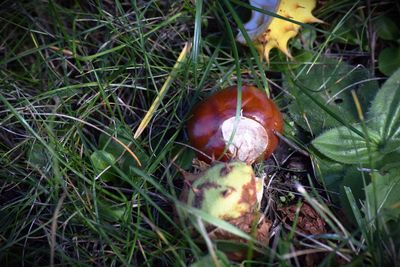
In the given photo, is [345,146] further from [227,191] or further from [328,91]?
[227,191]

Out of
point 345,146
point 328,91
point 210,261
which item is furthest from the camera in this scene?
point 328,91

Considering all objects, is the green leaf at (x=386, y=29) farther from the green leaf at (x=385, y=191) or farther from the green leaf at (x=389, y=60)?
the green leaf at (x=385, y=191)


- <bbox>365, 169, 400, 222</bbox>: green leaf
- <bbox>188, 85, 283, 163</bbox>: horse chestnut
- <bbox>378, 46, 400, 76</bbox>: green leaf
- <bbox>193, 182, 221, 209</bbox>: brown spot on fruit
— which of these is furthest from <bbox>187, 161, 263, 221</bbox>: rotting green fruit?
<bbox>378, 46, 400, 76</bbox>: green leaf

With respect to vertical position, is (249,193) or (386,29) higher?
(386,29)

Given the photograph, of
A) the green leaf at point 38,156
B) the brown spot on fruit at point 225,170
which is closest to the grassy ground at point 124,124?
the green leaf at point 38,156

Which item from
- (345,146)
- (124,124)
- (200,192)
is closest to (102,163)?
(124,124)

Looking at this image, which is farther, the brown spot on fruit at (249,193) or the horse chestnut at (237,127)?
the horse chestnut at (237,127)

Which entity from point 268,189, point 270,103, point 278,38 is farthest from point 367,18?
point 268,189

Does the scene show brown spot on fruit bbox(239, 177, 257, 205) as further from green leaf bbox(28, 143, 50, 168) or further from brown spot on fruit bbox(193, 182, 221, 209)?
green leaf bbox(28, 143, 50, 168)
